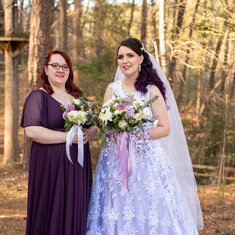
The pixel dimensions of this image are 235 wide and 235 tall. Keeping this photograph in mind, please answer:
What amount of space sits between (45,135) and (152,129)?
110 cm

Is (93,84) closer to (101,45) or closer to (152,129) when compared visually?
(101,45)

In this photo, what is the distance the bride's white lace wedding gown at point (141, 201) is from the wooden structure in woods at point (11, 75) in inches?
293

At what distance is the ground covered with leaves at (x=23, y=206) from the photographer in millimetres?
5009

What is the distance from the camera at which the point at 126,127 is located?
117 inches

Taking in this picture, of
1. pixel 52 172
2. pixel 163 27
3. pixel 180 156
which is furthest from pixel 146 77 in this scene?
pixel 163 27

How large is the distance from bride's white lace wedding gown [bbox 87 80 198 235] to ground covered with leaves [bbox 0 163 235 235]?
1823 mm

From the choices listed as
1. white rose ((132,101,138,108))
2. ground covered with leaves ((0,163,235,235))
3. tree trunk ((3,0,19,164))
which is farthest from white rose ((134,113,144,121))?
tree trunk ((3,0,19,164))

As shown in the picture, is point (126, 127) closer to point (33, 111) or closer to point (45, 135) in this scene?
point (45, 135)

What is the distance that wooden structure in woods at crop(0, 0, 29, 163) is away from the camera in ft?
33.1

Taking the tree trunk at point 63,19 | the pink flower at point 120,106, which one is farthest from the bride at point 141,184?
the tree trunk at point 63,19

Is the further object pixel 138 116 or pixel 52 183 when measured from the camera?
pixel 52 183

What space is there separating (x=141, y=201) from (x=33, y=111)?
144 cm

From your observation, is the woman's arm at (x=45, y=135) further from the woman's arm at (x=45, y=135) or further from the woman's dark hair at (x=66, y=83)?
the woman's dark hair at (x=66, y=83)

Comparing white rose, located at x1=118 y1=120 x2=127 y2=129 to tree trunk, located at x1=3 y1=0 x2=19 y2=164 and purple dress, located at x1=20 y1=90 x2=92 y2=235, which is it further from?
tree trunk, located at x1=3 y1=0 x2=19 y2=164
